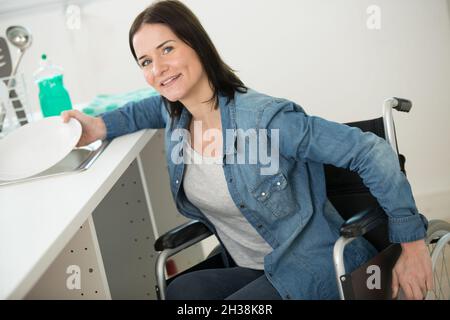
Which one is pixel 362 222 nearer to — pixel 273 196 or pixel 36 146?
pixel 273 196

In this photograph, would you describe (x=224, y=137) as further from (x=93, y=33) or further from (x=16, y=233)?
(x=93, y=33)

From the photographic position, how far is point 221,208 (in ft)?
3.62

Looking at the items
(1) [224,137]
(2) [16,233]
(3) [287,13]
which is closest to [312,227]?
(1) [224,137]

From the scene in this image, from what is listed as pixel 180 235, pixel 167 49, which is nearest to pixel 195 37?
pixel 167 49

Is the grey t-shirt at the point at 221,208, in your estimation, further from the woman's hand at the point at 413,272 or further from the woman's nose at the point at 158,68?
the woman's hand at the point at 413,272

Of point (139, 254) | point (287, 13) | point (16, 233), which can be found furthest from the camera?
point (287, 13)

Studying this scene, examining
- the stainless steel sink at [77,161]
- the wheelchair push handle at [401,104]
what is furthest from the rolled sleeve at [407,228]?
the stainless steel sink at [77,161]

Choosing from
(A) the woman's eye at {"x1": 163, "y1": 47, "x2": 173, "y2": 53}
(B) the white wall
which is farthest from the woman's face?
(B) the white wall

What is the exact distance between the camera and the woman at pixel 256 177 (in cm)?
95

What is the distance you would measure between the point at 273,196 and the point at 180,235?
0.80ft

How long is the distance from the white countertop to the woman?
7.0 inches
